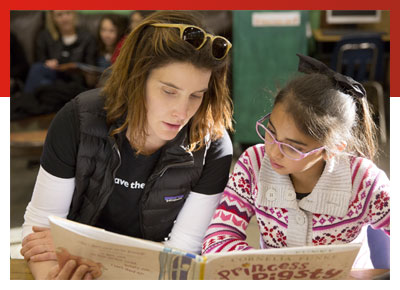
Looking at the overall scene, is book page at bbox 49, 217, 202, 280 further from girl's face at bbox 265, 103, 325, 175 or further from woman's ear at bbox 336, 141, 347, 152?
woman's ear at bbox 336, 141, 347, 152

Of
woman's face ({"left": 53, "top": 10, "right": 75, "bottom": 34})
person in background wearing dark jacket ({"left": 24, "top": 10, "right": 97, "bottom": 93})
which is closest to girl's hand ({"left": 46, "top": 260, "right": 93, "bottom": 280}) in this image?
person in background wearing dark jacket ({"left": 24, "top": 10, "right": 97, "bottom": 93})

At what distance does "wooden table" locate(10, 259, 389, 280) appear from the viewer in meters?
1.23

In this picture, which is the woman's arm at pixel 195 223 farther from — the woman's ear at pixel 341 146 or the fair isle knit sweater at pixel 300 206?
the woman's ear at pixel 341 146

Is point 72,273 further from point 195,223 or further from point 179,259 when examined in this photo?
point 195,223

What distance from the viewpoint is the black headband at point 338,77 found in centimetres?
132

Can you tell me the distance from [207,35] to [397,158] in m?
0.67

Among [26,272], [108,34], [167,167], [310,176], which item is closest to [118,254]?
[26,272]

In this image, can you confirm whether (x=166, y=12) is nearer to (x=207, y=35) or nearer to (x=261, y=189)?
(x=207, y=35)

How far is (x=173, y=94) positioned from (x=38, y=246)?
1.82 feet

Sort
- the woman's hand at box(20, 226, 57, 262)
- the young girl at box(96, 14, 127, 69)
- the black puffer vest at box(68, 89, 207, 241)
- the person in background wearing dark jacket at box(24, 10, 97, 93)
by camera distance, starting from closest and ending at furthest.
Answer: the woman's hand at box(20, 226, 57, 262) → the black puffer vest at box(68, 89, 207, 241) → the person in background wearing dark jacket at box(24, 10, 97, 93) → the young girl at box(96, 14, 127, 69)

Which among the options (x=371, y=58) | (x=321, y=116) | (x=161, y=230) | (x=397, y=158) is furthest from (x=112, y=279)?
(x=371, y=58)

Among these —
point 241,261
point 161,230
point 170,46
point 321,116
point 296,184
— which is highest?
point 170,46

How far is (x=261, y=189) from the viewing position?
4.65 ft

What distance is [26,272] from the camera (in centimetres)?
128
